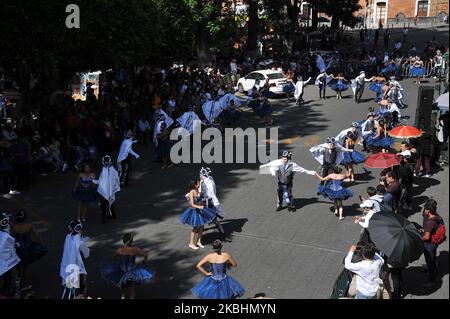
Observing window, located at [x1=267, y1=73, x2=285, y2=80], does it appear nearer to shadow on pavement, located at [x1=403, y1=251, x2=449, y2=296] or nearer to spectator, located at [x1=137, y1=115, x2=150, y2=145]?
spectator, located at [x1=137, y1=115, x2=150, y2=145]

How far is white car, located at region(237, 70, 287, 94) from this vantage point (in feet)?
96.2

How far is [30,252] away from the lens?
10453mm

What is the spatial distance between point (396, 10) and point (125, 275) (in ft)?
233

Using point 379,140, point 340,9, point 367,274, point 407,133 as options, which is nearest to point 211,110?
point 379,140

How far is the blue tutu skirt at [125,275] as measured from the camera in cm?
963

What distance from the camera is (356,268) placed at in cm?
870

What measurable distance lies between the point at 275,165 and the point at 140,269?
5.38m

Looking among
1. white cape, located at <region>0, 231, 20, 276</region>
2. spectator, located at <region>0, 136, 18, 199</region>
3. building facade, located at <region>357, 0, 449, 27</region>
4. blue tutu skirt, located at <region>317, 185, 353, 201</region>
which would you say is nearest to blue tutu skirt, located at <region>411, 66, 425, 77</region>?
blue tutu skirt, located at <region>317, 185, 353, 201</region>

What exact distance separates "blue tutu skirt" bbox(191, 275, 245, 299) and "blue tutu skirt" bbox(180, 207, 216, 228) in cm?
283

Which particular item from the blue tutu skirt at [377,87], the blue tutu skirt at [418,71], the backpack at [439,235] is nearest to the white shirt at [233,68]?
the blue tutu skirt at [377,87]

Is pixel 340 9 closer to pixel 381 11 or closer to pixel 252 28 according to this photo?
pixel 252 28

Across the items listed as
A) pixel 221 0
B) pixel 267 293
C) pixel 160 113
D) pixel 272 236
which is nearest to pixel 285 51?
pixel 221 0
